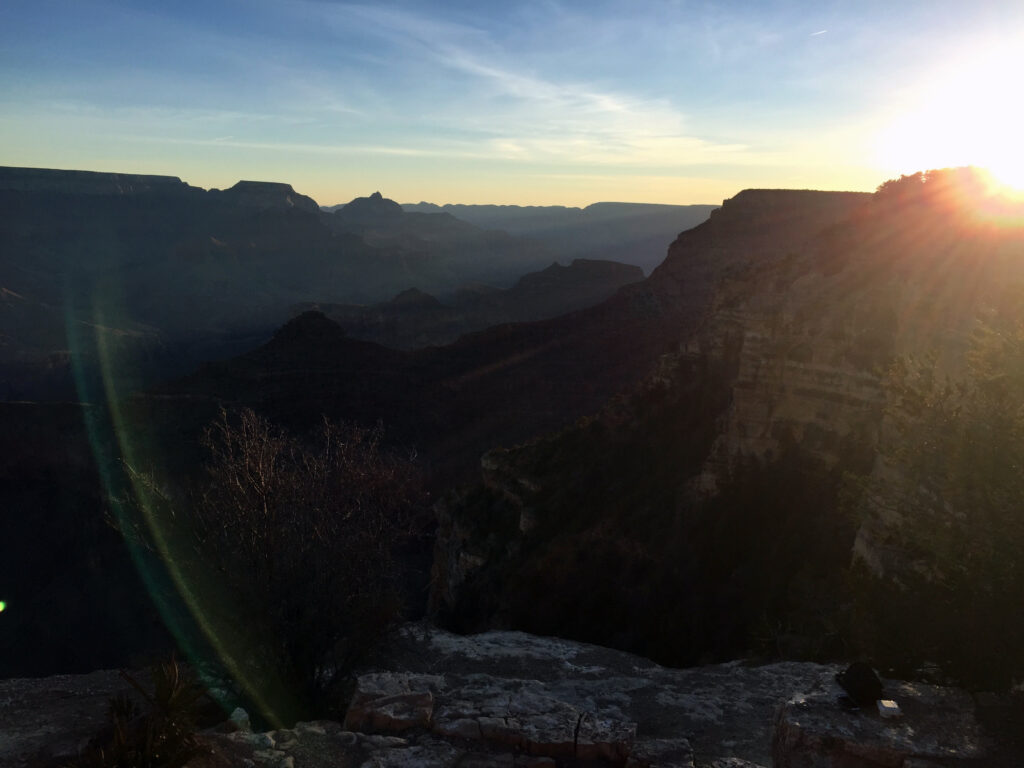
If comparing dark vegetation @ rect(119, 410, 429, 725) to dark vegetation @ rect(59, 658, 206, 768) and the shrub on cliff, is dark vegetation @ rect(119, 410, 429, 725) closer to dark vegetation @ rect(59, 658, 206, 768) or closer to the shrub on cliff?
dark vegetation @ rect(59, 658, 206, 768)

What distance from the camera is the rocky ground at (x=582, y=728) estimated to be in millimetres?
6000

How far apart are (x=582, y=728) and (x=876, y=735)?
2.52m

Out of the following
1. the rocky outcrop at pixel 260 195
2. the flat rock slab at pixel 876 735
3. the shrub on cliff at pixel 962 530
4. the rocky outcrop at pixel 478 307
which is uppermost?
the rocky outcrop at pixel 260 195

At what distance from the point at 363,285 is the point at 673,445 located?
156m

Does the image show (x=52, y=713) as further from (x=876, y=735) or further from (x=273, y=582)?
(x=876, y=735)

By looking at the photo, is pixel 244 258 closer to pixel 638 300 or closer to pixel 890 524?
pixel 638 300

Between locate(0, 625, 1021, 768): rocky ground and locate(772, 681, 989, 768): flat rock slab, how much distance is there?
0.03 feet

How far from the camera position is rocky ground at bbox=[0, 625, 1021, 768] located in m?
6.00

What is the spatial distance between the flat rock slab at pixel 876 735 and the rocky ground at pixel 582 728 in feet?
0.03

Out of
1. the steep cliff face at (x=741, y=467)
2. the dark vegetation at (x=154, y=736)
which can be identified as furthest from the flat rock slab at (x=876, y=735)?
the dark vegetation at (x=154, y=736)

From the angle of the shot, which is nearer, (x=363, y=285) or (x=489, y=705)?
(x=489, y=705)

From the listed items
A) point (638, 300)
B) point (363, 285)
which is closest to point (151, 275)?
point (363, 285)

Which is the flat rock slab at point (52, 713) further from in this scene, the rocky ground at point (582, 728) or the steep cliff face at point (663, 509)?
the steep cliff face at point (663, 509)

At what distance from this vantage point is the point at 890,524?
8.91 metres
